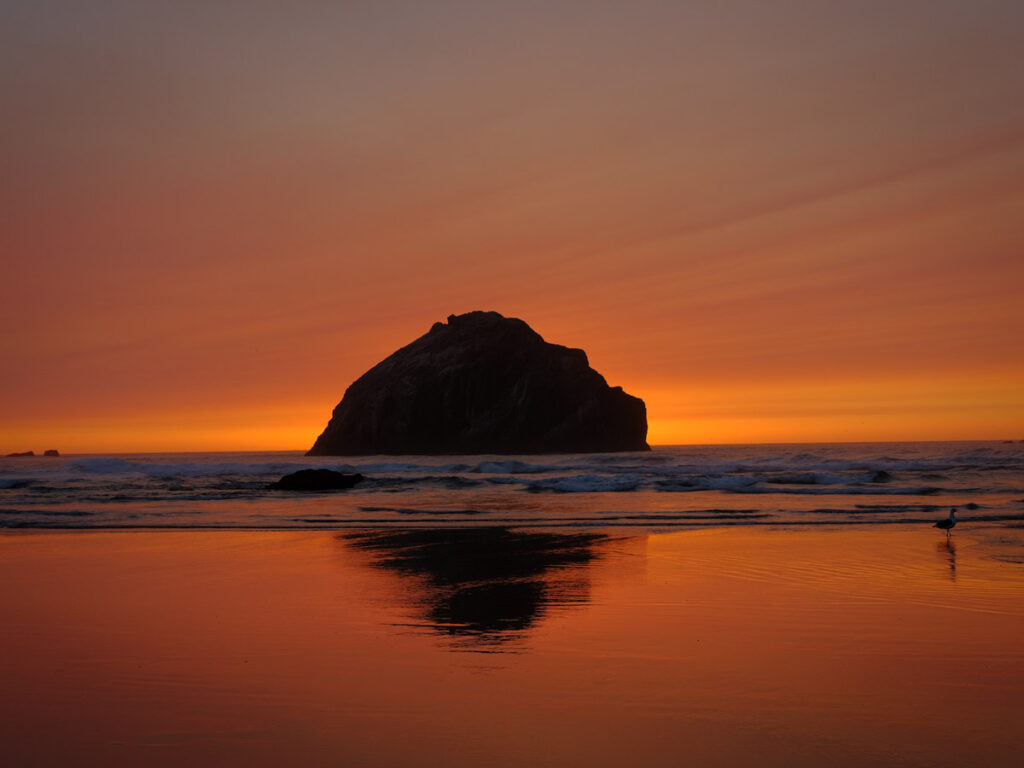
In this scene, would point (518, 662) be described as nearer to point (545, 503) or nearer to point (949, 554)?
point (949, 554)

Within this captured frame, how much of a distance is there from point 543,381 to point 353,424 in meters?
36.3

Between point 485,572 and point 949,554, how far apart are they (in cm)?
843

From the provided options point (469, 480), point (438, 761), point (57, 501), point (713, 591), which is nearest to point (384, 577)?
point (713, 591)

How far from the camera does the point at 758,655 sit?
300 inches

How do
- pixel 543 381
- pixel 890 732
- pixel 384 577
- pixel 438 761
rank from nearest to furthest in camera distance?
pixel 438 761 → pixel 890 732 → pixel 384 577 → pixel 543 381

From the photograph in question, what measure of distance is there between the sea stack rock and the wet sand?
13097 cm

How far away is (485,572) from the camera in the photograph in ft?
44.9

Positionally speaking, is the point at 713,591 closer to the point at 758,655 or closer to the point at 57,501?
the point at 758,655

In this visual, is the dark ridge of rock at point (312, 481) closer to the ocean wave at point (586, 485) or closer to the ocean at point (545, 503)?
the ocean at point (545, 503)

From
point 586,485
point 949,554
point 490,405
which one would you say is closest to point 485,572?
point 949,554

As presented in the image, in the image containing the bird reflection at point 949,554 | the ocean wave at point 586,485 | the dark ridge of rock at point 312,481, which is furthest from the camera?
the dark ridge of rock at point 312,481

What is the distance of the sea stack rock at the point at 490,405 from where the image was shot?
146750mm

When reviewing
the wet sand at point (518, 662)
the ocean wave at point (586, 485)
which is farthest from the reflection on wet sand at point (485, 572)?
the ocean wave at point (586, 485)

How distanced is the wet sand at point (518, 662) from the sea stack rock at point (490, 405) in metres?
131
